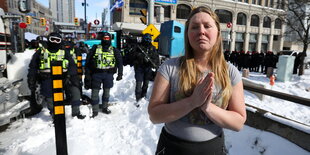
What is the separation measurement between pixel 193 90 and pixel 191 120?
0.22 metres

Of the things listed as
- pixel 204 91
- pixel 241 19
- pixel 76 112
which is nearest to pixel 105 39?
pixel 76 112

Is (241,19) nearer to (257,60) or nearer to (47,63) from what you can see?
(257,60)

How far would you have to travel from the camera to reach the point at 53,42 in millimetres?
4660

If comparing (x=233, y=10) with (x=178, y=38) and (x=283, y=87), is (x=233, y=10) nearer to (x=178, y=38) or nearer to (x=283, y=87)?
(x=178, y=38)

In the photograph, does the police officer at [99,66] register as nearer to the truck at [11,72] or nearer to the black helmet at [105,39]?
the black helmet at [105,39]

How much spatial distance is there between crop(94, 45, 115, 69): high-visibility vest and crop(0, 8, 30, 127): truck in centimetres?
177

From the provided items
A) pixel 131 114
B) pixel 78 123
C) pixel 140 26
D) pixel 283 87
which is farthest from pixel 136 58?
pixel 140 26

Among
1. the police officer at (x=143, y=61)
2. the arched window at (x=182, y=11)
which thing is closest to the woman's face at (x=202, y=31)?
the police officer at (x=143, y=61)

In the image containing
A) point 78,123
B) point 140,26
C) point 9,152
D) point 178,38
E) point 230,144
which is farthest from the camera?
point 140,26

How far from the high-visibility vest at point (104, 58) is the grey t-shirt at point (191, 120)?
3898 mm

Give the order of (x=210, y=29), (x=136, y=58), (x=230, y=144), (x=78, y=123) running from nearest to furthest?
(x=210, y=29)
(x=230, y=144)
(x=78, y=123)
(x=136, y=58)

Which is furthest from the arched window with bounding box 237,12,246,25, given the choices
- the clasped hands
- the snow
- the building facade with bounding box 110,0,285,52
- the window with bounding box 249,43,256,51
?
the clasped hands

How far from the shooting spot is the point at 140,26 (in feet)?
106

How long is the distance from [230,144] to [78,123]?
131 inches
